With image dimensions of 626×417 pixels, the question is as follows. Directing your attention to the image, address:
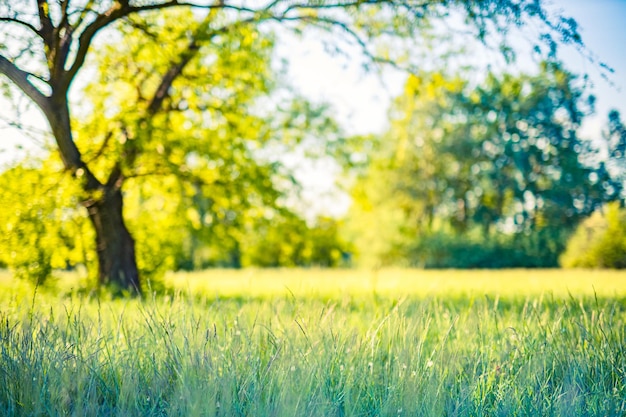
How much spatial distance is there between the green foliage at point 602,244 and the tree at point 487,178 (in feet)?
16.6

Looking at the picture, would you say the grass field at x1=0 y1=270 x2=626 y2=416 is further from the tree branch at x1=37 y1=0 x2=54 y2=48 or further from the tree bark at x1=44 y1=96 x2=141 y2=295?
the tree bark at x1=44 y1=96 x2=141 y2=295

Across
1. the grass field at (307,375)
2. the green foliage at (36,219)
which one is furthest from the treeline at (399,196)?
the grass field at (307,375)

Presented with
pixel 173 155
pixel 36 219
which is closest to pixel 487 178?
pixel 173 155

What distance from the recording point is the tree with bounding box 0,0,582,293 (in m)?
5.39

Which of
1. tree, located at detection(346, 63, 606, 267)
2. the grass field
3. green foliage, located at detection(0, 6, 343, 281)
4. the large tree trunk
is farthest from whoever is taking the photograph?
tree, located at detection(346, 63, 606, 267)

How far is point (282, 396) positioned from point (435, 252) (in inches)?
1026

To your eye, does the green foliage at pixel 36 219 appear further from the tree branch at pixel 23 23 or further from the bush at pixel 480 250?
the bush at pixel 480 250

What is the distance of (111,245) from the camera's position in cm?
804

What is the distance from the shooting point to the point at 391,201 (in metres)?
34.0

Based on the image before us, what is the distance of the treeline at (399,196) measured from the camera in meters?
7.27

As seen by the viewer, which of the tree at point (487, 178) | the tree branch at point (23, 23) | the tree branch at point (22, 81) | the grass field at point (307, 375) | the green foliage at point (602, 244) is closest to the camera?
the grass field at point (307, 375)

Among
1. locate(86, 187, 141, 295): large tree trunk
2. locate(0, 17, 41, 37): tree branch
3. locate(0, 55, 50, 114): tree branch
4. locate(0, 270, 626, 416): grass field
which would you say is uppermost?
locate(0, 17, 41, 37): tree branch

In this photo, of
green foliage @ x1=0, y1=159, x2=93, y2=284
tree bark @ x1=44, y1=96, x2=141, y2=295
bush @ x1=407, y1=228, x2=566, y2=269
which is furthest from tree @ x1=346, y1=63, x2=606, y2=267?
green foliage @ x1=0, y1=159, x2=93, y2=284

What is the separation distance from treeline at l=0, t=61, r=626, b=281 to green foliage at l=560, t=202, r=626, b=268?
59 millimetres
